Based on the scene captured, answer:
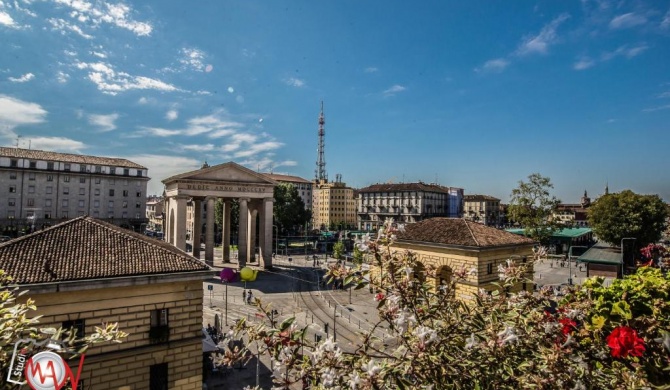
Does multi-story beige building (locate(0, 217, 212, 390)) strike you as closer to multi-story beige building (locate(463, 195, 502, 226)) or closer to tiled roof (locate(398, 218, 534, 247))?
tiled roof (locate(398, 218, 534, 247))

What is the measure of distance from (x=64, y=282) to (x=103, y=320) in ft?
6.40

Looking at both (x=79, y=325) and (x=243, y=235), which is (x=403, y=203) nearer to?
(x=243, y=235)

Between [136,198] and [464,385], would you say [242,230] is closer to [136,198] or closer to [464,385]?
[136,198]

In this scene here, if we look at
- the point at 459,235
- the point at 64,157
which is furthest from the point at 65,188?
the point at 459,235

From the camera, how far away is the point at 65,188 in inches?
2724

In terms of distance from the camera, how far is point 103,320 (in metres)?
13.2

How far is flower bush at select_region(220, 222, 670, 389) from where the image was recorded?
13.0 feet

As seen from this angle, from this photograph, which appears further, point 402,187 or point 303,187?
point 303,187

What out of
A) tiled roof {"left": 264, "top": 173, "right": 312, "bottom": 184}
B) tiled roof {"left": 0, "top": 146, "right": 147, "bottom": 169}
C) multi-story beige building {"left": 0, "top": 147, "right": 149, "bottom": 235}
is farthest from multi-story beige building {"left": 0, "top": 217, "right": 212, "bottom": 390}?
tiled roof {"left": 264, "top": 173, "right": 312, "bottom": 184}

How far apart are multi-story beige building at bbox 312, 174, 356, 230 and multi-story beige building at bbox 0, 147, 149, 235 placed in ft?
219

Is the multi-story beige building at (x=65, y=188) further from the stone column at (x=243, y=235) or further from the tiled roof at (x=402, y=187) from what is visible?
the tiled roof at (x=402, y=187)

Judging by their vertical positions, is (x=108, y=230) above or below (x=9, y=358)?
above

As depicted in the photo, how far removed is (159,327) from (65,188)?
2806 inches

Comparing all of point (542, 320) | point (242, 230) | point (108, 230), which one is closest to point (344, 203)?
point (242, 230)
